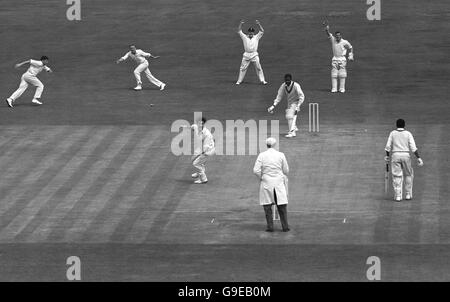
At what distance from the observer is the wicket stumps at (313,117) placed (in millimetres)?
40328

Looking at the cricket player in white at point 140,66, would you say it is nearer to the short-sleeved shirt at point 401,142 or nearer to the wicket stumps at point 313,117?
the wicket stumps at point 313,117

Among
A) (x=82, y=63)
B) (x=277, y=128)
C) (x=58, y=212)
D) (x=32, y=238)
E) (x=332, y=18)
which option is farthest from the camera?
(x=332, y=18)

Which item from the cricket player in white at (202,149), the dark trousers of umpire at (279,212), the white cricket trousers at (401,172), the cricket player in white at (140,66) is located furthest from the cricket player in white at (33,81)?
the dark trousers of umpire at (279,212)

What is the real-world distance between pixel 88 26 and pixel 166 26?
130 inches

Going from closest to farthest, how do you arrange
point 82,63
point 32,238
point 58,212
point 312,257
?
1. point 312,257
2. point 32,238
3. point 58,212
4. point 82,63

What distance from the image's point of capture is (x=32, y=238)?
1208 inches

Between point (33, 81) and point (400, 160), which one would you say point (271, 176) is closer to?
point (400, 160)

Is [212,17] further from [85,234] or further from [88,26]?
[85,234]

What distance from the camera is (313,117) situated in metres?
41.2

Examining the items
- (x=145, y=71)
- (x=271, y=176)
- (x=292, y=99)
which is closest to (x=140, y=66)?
(x=145, y=71)

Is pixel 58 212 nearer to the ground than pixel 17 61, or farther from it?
nearer to the ground

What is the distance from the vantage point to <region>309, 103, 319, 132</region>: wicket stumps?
4033 centimetres

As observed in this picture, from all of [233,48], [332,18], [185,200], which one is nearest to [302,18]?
[332,18]

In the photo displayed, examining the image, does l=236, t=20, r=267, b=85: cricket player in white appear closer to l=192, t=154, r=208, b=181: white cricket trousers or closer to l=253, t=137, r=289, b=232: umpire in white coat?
l=192, t=154, r=208, b=181: white cricket trousers
